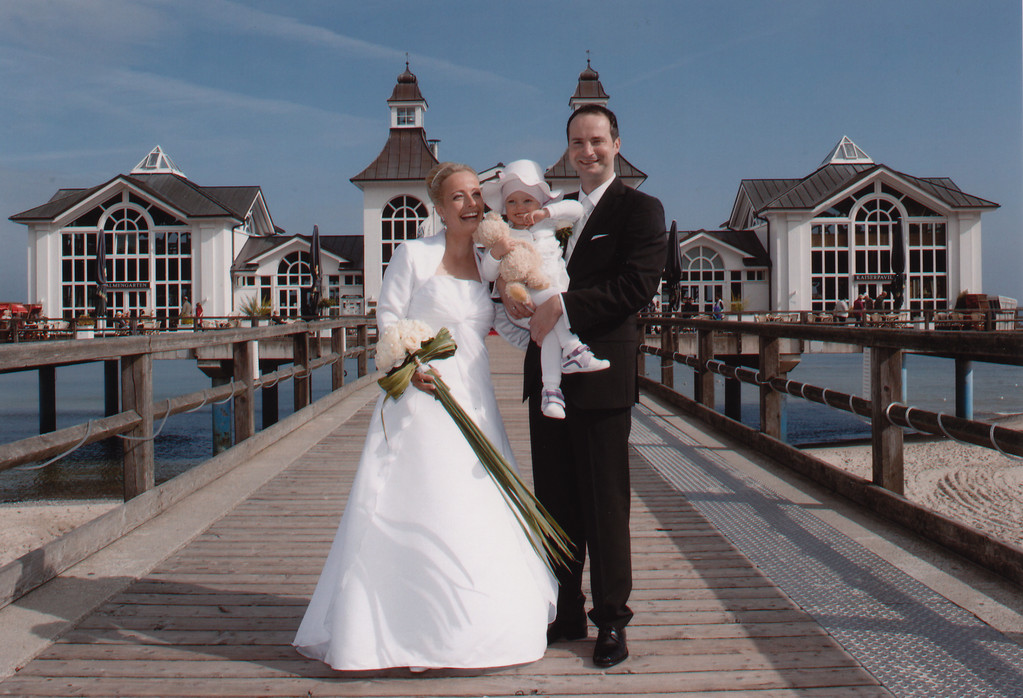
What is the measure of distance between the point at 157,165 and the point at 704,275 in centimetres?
3118

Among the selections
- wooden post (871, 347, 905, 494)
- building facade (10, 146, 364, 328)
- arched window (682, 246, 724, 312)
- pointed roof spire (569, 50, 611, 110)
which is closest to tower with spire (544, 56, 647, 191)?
pointed roof spire (569, 50, 611, 110)

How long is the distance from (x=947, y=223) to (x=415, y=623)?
4608cm

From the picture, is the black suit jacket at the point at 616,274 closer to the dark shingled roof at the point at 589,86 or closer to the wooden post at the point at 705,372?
the wooden post at the point at 705,372

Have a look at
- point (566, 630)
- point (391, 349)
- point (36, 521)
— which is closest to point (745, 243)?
point (36, 521)

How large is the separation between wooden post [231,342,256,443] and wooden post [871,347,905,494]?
444 cm

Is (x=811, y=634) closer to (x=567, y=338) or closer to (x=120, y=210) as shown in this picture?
(x=567, y=338)

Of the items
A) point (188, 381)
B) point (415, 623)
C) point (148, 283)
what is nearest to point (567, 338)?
point (415, 623)

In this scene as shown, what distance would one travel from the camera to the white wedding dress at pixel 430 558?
8.84ft

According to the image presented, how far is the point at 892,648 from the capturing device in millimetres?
2828

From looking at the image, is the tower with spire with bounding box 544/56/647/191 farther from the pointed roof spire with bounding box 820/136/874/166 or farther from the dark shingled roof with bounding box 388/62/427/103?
the pointed roof spire with bounding box 820/136/874/166

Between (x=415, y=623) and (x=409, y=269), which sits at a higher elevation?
(x=409, y=269)

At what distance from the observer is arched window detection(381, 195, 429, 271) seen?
43612mm

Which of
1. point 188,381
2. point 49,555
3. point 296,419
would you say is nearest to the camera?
point 49,555

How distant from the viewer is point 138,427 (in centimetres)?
466
